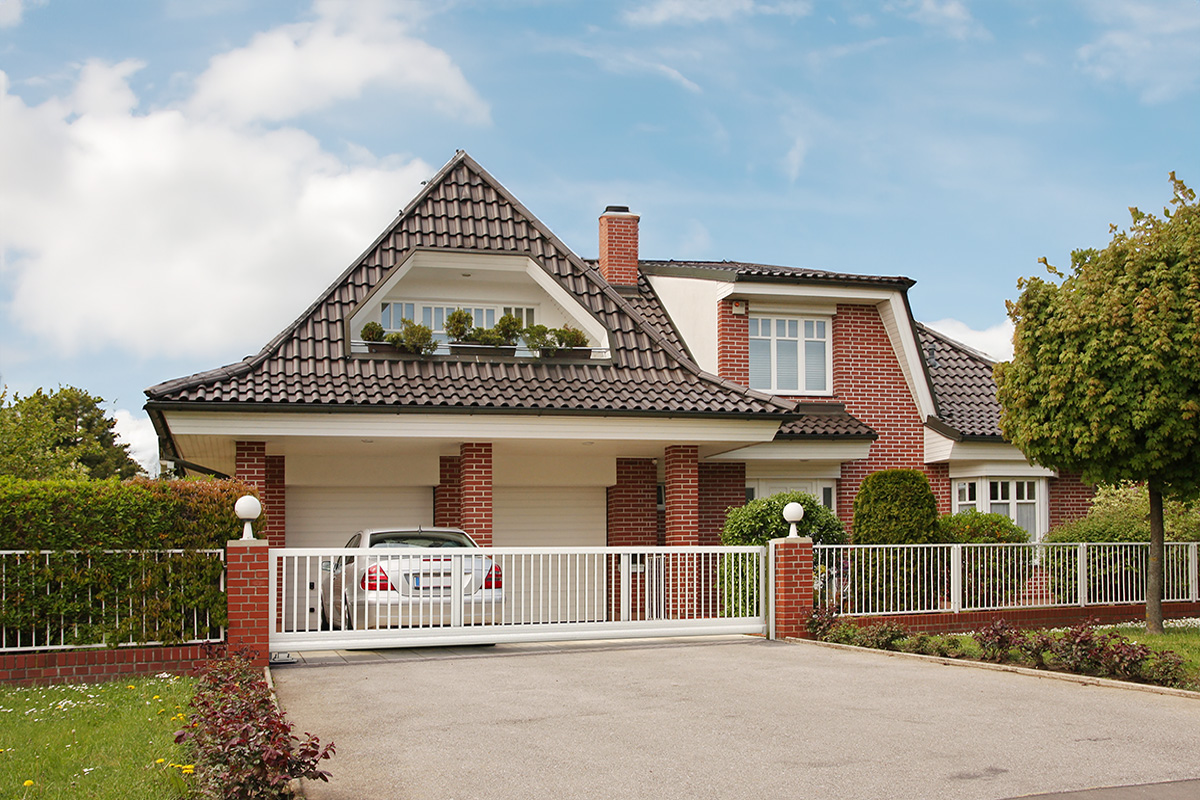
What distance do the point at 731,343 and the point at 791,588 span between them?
6.77 m

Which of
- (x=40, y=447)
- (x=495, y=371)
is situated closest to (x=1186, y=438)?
(x=495, y=371)

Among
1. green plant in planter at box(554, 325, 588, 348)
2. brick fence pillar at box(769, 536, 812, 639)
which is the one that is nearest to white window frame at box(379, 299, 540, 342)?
green plant in planter at box(554, 325, 588, 348)

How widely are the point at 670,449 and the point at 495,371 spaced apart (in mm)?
3034

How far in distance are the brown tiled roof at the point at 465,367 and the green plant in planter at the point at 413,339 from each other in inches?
8.2

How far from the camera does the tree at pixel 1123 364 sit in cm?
1418

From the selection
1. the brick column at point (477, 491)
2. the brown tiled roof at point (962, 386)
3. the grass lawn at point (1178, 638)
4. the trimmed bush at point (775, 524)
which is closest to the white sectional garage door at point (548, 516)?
the brick column at point (477, 491)

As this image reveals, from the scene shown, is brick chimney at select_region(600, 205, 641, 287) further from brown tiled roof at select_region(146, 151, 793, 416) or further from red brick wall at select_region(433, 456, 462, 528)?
red brick wall at select_region(433, 456, 462, 528)

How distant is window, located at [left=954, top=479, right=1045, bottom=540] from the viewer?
68.6ft

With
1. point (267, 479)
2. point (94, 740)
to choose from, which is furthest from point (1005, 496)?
point (94, 740)

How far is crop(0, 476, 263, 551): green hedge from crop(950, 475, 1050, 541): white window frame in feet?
46.4

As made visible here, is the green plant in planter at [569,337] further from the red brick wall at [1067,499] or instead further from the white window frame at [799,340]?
the red brick wall at [1067,499]

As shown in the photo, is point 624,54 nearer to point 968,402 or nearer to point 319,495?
point 319,495

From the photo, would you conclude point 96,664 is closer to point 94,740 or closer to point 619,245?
Answer: point 94,740

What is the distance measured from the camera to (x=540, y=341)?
1772 cm
